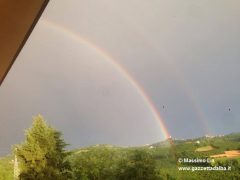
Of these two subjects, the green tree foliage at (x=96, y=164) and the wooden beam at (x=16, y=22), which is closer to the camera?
the wooden beam at (x=16, y=22)

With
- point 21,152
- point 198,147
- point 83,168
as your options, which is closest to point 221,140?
point 198,147

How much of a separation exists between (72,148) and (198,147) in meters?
2.59

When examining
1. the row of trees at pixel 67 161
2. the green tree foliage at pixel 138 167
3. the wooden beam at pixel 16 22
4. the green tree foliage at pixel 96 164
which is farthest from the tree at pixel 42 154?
the wooden beam at pixel 16 22

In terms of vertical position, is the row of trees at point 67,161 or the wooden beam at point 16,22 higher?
the wooden beam at point 16,22

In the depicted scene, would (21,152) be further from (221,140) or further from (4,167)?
(221,140)

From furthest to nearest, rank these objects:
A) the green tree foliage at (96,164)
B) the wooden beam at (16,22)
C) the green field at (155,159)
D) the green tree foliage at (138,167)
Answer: the green tree foliage at (96,164), the green tree foliage at (138,167), the green field at (155,159), the wooden beam at (16,22)

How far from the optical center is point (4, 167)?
629cm

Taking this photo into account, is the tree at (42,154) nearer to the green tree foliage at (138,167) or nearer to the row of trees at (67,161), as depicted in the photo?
the row of trees at (67,161)

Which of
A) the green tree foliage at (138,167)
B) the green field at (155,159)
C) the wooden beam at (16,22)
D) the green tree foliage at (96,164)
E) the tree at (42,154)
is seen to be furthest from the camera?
the green tree foliage at (96,164)

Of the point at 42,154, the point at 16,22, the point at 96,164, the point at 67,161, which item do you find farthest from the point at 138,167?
the point at 16,22

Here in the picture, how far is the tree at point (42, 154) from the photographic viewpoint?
6.12 meters

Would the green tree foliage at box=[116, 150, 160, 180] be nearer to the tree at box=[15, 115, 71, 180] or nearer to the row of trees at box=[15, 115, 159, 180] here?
the row of trees at box=[15, 115, 159, 180]

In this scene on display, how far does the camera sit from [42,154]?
627 cm

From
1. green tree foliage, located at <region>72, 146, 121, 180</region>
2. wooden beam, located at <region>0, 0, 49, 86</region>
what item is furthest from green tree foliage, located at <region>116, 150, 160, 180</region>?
wooden beam, located at <region>0, 0, 49, 86</region>
